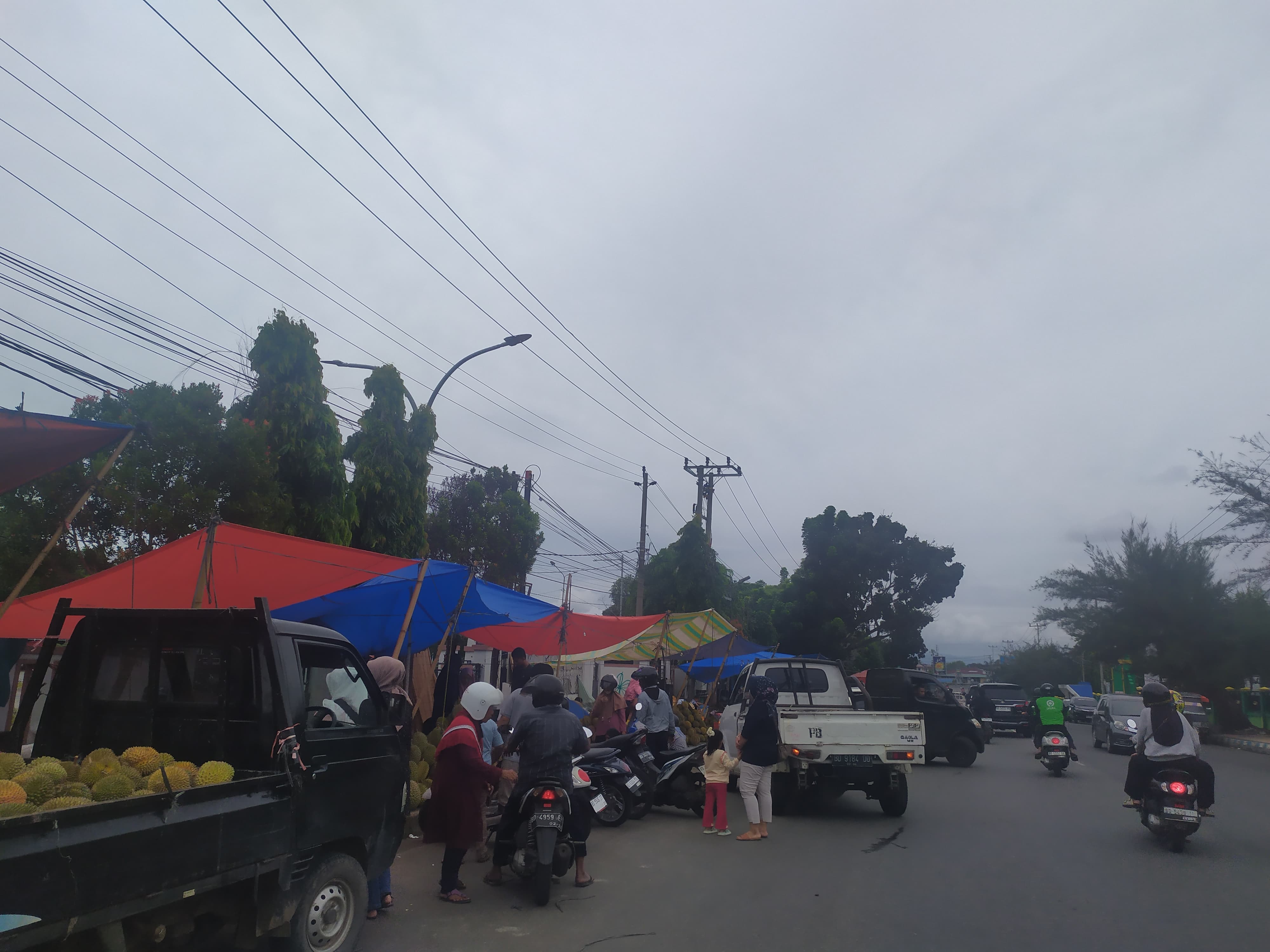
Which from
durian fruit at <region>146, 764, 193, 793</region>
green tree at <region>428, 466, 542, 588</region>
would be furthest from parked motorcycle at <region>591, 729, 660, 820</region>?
green tree at <region>428, 466, 542, 588</region>

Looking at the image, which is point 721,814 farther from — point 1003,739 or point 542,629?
point 1003,739

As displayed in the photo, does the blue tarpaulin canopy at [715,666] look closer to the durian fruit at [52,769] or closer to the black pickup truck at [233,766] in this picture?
the black pickup truck at [233,766]

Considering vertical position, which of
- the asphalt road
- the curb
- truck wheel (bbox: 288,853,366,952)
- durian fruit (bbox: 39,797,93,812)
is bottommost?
the asphalt road

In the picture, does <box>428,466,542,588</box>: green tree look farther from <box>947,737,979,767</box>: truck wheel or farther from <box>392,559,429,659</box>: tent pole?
<box>392,559,429,659</box>: tent pole

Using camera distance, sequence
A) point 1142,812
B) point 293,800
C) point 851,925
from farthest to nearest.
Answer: point 1142,812 < point 851,925 < point 293,800

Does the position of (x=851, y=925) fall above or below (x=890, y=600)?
below

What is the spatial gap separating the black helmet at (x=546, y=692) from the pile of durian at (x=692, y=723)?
35.2 ft

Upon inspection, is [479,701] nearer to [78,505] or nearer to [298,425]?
[78,505]

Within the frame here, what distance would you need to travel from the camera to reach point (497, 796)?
9688 mm

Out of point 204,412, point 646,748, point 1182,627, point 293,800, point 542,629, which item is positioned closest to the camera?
point 293,800

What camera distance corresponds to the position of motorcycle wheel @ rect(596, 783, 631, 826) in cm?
1033

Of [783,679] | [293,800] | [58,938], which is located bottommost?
[58,938]

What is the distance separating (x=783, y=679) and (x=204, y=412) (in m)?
10.4

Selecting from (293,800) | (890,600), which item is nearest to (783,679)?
(293,800)
